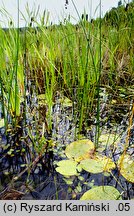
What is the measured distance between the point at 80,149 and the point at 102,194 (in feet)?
0.92

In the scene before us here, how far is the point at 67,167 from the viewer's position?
0.89 m

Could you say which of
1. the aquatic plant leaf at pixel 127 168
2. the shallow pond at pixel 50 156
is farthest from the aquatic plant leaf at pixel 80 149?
the aquatic plant leaf at pixel 127 168

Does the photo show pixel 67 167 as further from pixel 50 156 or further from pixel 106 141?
pixel 106 141

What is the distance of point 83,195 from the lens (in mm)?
758

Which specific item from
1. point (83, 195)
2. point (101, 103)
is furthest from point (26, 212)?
point (101, 103)

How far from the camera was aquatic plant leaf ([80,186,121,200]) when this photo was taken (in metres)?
0.75

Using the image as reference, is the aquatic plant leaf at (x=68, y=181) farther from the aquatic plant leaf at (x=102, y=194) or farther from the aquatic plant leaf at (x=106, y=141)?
the aquatic plant leaf at (x=106, y=141)

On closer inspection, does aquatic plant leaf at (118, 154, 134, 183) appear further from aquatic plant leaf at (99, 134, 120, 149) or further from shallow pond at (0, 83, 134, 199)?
aquatic plant leaf at (99, 134, 120, 149)

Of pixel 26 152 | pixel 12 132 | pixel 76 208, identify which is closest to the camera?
pixel 76 208

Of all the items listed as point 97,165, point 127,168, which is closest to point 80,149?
point 97,165

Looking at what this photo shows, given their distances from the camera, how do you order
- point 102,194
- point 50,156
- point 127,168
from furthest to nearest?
1. point 50,156
2. point 127,168
3. point 102,194

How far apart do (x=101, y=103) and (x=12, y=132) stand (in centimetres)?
66

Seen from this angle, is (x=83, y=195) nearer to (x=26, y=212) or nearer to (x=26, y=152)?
(x=26, y=212)

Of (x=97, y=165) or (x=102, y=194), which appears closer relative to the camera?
(x=102, y=194)
